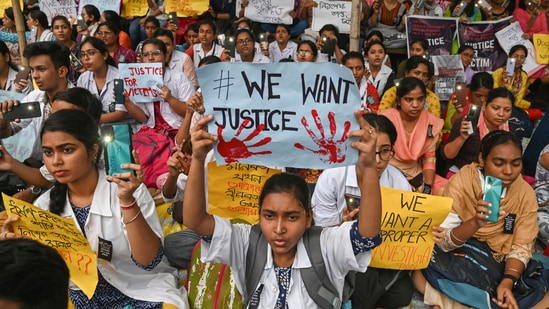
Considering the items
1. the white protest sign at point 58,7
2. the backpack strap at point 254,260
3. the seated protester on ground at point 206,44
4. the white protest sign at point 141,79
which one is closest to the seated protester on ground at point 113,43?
the seated protester on ground at point 206,44

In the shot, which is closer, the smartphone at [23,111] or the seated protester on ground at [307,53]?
the smartphone at [23,111]

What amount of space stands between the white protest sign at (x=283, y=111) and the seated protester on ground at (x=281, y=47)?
5.13 m

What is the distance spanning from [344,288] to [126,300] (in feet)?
3.32

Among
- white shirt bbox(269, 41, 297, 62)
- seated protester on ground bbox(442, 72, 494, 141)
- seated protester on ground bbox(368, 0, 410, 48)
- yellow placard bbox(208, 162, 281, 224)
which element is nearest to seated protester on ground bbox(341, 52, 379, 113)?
seated protester on ground bbox(442, 72, 494, 141)

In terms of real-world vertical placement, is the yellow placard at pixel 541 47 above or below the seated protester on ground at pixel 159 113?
above

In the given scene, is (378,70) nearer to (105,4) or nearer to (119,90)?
(119,90)

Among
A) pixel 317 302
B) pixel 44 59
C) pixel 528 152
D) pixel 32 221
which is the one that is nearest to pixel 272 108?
pixel 317 302

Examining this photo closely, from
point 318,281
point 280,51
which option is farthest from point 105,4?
point 318,281

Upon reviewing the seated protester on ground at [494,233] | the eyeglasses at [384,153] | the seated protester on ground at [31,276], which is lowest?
the seated protester on ground at [494,233]

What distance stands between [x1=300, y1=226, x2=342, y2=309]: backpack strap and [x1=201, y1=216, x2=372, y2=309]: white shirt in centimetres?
2

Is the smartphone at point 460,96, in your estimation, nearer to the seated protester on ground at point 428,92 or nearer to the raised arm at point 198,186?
the seated protester on ground at point 428,92

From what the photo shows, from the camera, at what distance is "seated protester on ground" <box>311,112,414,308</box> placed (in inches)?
100

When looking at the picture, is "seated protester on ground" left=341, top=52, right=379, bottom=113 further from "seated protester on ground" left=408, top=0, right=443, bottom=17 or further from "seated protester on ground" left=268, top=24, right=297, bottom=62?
"seated protester on ground" left=408, top=0, right=443, bottom=17

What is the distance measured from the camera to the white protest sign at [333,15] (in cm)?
711
